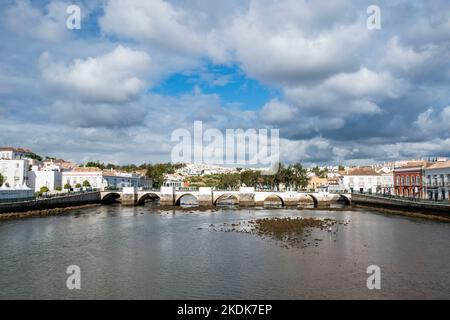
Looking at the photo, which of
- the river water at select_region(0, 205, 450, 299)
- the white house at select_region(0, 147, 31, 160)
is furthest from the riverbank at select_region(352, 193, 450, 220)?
the white house at select_region(0, 147, 31, 160)

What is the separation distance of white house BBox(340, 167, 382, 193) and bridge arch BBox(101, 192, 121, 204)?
2792 inches

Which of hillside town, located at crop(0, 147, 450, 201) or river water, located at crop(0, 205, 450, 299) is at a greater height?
hillside town, located at crop(0, 147, 450, 201)

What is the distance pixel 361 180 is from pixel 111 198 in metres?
78.7

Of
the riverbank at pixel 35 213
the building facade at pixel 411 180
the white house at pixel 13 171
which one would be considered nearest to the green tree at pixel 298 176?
the building facade at pixel 411 180

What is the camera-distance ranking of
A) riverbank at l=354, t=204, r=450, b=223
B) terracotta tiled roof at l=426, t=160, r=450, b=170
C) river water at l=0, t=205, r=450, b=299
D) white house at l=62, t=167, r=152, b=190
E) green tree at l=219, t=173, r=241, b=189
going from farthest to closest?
1. green tree at l=219, t=173, r=241, b=189
2. white house at l=62, t=167, r=152, b=190
3. terracotta tiled roof at l=426, t=160, r=450, b=170
4. riverbank at l=354, t=204, r=450, b=223
5. river water at l=0, t=205, r=450, b=299

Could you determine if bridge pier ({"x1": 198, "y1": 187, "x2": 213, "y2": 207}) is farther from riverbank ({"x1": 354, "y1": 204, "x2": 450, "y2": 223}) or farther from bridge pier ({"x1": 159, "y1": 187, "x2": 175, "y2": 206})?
riverbank ({"x1": 354, "y1": 204, "x2": 450, "y2": 223})

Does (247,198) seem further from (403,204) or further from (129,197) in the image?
(403,204)

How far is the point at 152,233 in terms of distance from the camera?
51406 mm

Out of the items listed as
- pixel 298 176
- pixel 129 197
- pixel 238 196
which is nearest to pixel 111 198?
pixel 129 197

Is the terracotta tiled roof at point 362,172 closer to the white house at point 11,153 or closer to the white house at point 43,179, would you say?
the white house at point 43,179

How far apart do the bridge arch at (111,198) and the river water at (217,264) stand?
204 feet

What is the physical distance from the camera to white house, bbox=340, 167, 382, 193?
13288cm

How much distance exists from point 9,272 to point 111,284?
859 centimetres
